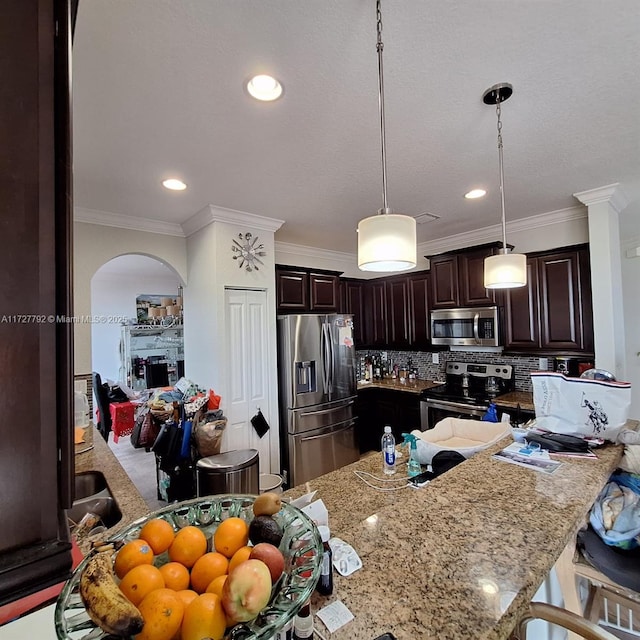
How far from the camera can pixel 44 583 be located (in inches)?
16.9

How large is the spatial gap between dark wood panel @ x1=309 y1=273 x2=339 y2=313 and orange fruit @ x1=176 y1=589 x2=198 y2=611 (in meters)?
3.44

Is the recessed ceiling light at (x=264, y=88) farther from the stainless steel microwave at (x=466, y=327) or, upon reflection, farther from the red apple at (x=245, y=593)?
the stainless steel microwave at (x=466, y=327)

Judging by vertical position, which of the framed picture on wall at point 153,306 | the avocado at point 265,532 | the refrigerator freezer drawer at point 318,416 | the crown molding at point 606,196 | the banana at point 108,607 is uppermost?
the crown molding at point 606,196

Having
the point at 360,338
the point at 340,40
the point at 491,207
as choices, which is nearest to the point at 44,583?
the point at 340,40

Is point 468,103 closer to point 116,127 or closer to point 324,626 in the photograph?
point 116,127


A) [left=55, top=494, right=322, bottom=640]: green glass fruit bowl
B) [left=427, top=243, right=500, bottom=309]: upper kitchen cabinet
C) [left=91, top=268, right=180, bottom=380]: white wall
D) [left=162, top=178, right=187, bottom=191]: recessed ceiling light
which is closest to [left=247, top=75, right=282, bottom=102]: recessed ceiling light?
[left=162, top=178, right=187, bottom=191]: recessed ceiling light

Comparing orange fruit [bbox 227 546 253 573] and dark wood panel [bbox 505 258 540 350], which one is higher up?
dark wood panel [bbox 505 258 540 350]

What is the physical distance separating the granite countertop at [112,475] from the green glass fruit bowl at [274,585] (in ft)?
2.45

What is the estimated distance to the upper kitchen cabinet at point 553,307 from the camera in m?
2.99

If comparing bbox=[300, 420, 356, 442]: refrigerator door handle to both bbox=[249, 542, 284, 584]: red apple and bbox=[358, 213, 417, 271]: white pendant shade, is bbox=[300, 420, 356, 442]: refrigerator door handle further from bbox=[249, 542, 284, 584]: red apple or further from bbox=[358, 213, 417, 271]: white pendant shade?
bbox=[249, 542, 284, 584]: red apple

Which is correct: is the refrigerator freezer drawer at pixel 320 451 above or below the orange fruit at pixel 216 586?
below

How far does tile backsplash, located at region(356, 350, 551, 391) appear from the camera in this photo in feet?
11.7

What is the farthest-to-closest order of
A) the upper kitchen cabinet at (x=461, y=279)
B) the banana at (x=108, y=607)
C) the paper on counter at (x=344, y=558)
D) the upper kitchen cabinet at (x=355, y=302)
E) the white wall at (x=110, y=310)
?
the white wall at (x=110, y=310) → the upper kitchen cabinet at (x=355, y=302) → the upper kitchen cabinet at (x=461, y=279) → the paper on counter at (x=344, y=558) → the banana at (x=108, y=607)

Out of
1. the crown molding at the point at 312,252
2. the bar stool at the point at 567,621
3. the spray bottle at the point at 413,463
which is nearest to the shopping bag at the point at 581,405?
the spray bottle at the point at 413,463
